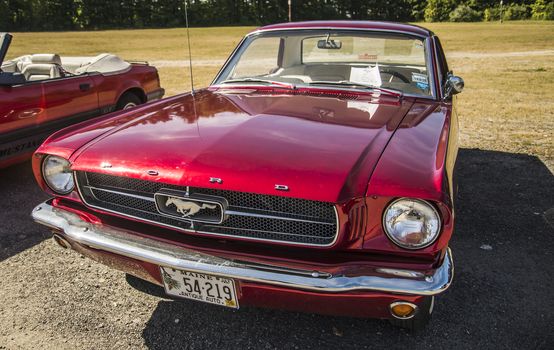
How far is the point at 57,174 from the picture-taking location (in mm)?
2494

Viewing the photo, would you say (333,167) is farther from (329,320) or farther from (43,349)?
(43,349)

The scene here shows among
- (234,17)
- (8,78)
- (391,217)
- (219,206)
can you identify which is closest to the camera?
(391,217)

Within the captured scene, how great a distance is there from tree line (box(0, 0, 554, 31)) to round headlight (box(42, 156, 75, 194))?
34440mm

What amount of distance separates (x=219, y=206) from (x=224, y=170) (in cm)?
17

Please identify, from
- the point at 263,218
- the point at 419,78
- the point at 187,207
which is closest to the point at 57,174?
the point at 187,207

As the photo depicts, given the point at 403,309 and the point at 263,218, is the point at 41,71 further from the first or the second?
the point at 403,309

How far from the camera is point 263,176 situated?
195 cm

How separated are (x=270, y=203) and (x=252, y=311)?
0.83 m

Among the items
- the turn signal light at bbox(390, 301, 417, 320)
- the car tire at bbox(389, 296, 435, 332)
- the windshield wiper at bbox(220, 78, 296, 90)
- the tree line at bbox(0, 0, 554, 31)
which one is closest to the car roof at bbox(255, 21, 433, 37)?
the windshield wiper at bbox(220, 78, 296, 90)

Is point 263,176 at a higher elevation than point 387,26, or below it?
below

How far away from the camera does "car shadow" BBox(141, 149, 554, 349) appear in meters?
2.34

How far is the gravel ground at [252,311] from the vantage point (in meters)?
2.35

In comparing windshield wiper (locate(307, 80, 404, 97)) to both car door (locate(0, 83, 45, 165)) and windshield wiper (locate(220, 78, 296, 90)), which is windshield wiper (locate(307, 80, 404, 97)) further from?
car door (locate(0, 83, 45, 165))

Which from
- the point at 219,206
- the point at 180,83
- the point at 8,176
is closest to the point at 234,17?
the point at 180,83
